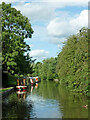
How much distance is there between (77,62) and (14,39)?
1588 centimetres

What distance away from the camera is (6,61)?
35438 mm

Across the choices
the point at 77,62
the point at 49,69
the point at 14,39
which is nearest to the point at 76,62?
the point at 77,62

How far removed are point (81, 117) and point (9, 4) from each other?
1304 inches

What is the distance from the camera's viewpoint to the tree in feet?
115

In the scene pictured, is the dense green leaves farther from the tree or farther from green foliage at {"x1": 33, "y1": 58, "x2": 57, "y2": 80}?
green foliage at {"x1": 33, "y1": 58, "x2": 57, "y2": 80}

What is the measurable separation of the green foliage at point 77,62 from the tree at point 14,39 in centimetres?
914

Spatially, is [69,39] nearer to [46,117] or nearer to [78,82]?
[78,82]

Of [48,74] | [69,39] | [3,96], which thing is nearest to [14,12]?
[69,39]

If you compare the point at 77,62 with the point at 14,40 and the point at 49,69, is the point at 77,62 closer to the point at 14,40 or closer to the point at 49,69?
the point at 14,40

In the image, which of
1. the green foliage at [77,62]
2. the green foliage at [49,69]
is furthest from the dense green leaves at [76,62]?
the green foliage at [49,69]

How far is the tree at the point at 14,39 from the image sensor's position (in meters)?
35.1

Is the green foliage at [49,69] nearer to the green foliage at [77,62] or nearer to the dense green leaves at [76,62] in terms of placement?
the dense green leaves at [76,62]

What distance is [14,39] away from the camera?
123ft

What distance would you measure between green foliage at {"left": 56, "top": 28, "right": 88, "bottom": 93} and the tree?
914cm
